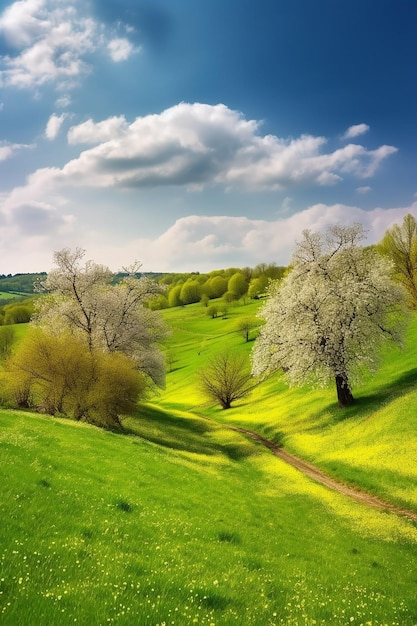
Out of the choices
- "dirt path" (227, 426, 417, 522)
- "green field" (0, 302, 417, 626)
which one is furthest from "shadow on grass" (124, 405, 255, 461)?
"green field" (0, 302, 417, 626)

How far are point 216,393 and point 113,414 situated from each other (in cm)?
4229

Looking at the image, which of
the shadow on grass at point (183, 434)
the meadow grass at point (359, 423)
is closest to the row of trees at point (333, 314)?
the meadow grass at point (359, 423)

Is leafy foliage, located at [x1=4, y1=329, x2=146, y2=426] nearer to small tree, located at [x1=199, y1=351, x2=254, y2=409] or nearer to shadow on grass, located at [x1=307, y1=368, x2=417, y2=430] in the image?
shadow on grass, located at [x1=307, y1=368, x2=417, y2=430]

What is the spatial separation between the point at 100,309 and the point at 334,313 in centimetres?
3116

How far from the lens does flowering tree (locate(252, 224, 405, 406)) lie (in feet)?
154

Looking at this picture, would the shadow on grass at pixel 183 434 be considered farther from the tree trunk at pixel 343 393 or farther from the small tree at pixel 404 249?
the small tree at pixel 404 249

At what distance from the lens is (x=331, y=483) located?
34.5 metres

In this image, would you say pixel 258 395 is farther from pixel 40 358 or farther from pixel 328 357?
pixel 40 358

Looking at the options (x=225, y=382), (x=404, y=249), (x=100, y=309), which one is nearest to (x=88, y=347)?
(x=100, y=309)

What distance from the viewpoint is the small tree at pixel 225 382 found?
275 feet

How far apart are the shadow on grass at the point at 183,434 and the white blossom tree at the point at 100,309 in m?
6.76

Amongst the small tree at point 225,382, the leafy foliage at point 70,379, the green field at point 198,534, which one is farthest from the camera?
the small tree at point 225,382

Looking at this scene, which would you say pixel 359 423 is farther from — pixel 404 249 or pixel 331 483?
pixel 404 249

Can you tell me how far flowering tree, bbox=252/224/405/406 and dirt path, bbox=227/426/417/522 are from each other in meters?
8.87
